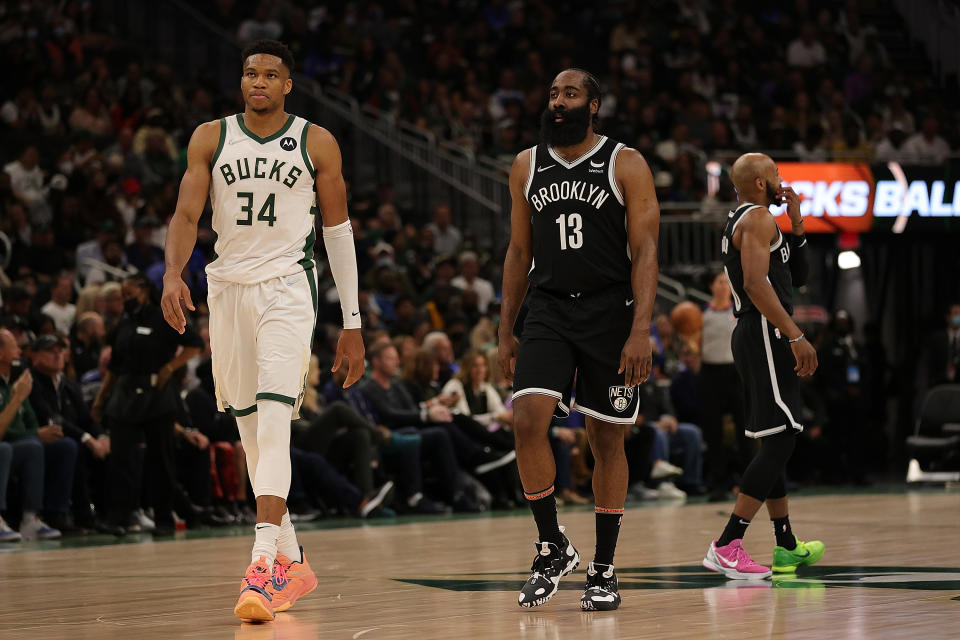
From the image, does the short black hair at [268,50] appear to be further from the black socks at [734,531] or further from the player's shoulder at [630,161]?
the black socks at [734,531]

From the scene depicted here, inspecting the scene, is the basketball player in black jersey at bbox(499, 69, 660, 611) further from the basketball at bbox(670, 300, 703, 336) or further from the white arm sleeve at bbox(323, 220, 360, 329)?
the basketball at bbox(670, 300, 703, 336)

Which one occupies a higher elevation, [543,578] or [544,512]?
[544,512]

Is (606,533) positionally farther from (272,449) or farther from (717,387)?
(717,387)

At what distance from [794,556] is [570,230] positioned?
2.20 m

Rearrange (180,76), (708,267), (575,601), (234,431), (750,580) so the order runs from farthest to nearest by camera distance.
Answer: (180,76)
(708,267)
(234,431)
(750,580)
(575,601)

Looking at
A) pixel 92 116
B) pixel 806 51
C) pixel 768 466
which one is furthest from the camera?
pixel 806 51

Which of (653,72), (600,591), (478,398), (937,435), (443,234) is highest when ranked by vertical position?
(653,72)

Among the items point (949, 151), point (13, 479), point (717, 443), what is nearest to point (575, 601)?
point (13, 479)

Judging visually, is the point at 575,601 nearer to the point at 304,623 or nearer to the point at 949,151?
the point at 304,623

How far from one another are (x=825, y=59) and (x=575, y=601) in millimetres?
17988

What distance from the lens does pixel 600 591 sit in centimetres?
567

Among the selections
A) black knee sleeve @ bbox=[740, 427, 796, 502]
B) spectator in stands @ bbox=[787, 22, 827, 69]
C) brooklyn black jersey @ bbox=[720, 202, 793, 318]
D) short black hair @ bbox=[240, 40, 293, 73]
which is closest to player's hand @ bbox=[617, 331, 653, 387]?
black knee sleeve @ bbox=[740, 427, 796, 502]

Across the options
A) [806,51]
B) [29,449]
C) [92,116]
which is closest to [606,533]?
[29,449]

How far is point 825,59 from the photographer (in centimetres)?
2253
